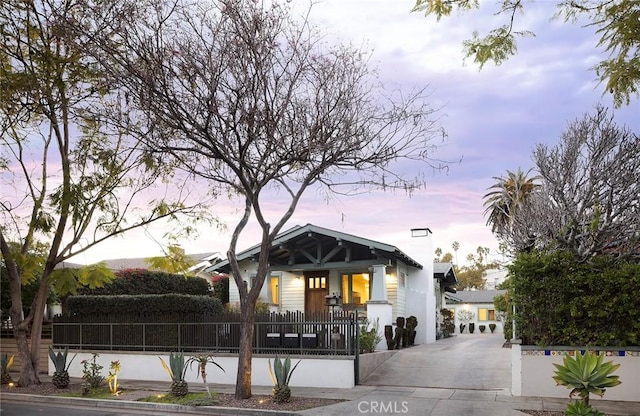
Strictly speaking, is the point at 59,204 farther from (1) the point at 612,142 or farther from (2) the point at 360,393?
(1) the point at 612,142

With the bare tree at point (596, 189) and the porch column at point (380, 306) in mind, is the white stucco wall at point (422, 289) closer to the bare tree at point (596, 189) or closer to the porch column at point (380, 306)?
the porch column at point (380, 306)

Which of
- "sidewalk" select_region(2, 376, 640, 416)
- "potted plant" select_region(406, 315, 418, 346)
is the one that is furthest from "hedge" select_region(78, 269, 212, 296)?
"sidewalk" select_region(2, 376, 640, 416)

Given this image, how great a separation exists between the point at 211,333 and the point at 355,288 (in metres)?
9.34

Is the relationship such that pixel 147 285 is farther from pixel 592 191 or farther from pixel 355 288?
pixel 592 191

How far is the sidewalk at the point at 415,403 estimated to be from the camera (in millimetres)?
11680

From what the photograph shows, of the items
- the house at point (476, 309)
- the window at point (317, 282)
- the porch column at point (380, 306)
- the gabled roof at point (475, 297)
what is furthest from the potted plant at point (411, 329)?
the house at point (476, 309)

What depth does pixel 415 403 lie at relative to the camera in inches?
494

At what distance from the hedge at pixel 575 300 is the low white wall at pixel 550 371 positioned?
17cm

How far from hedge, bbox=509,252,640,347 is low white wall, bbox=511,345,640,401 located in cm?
17

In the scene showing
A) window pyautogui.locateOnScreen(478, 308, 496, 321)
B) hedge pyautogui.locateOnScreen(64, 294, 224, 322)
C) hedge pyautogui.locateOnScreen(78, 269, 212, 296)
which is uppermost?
hedge pyautogui.locateOnScreen(78, 269, 212, 296)

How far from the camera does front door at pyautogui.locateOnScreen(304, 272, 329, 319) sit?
25.5 meters

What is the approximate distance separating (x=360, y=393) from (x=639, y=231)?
6952mm

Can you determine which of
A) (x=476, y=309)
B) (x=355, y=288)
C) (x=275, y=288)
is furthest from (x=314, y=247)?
(x=476, y=309)

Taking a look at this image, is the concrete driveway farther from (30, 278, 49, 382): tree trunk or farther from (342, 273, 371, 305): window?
(30, 278, 49, 382): tree trunk
